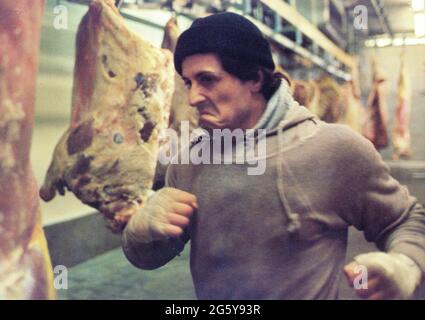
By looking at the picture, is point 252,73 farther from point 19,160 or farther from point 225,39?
point 19,160

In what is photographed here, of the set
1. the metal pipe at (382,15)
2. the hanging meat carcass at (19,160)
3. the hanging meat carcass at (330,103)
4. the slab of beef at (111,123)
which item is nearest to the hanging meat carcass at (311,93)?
the hanging meat carcass at (330,103)

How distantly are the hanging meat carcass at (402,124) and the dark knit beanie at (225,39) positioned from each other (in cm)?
40

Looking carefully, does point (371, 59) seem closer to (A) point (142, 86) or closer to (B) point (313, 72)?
(A) point (142, 86)

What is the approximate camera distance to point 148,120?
100cm

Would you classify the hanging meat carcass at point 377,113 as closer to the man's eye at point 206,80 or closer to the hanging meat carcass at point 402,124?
the hanging meat carcass at point 402,124

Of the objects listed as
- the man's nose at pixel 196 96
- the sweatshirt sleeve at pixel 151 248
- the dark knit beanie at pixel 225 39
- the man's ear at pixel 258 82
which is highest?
the dark knit beanie at pixel 225 39

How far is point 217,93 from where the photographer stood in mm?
771

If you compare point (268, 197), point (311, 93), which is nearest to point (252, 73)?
point (268, 197)

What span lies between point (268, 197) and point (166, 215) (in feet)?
A: 0.53

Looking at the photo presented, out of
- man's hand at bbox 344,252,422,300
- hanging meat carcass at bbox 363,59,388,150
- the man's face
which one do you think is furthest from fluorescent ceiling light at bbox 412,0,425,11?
man's hand at bbox 344,252,422,300

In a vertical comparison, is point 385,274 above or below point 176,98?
below

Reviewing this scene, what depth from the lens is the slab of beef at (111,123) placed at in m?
0.97

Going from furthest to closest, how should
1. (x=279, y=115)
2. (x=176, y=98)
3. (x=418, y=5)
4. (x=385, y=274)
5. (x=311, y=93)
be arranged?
(x=311, y=93)
(x=176, y=98)
(x=418, y=5)
(x=279, y=115)
(x=385, y=274)
